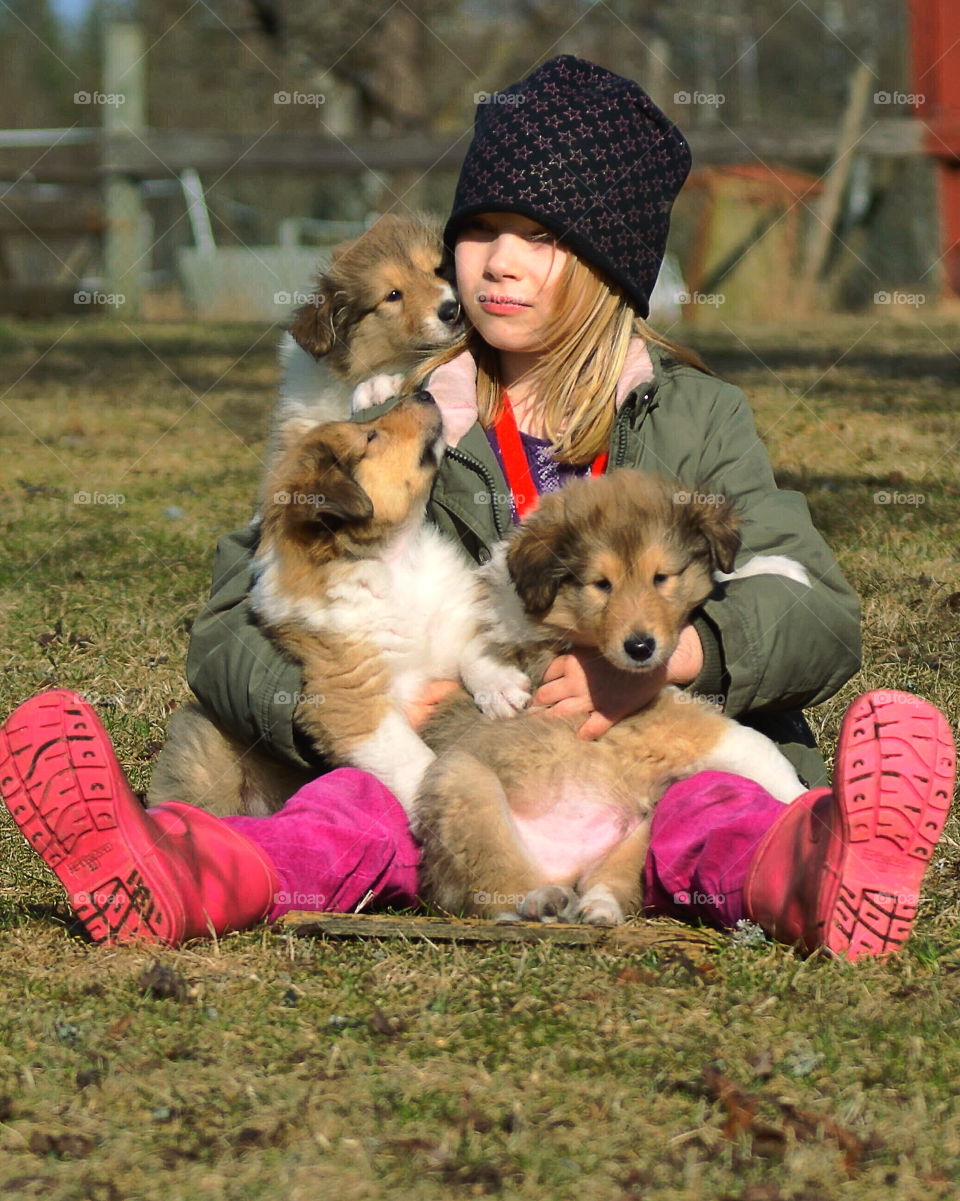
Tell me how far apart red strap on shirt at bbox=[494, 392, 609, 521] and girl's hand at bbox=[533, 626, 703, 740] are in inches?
21.4

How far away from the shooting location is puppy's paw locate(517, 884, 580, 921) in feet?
10.7

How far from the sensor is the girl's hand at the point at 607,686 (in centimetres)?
354

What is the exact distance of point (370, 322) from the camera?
5023mm

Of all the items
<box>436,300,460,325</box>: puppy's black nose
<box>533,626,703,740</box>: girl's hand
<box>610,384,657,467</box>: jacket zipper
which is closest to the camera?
<box>533,626,703,740</box>: girl's hand

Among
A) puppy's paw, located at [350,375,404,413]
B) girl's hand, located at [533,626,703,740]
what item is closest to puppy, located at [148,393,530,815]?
girl's hand, located at [533,626,703,740]

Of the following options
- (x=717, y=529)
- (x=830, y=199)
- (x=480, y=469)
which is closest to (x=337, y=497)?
(x=480, y=469)

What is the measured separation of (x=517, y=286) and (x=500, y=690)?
106 cm

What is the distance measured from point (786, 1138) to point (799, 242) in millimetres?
16657

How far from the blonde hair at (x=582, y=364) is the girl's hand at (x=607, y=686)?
25.2 inches

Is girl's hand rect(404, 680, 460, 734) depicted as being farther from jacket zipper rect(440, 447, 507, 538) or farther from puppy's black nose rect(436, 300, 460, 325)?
puppy's black nose rect(436, 300, 460, 325)

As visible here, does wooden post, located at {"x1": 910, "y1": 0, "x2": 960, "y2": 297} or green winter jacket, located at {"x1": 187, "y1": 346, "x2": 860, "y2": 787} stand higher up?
wooden post, located at {"x1": 910, "y1": 0, "x2": 960, "y2": 297}

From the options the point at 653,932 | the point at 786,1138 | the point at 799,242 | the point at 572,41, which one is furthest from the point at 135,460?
the point at 572,41

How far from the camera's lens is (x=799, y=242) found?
17.9m

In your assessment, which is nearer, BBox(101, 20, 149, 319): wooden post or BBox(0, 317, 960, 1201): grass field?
BBox(0, 317, 960, 1201): grass field
